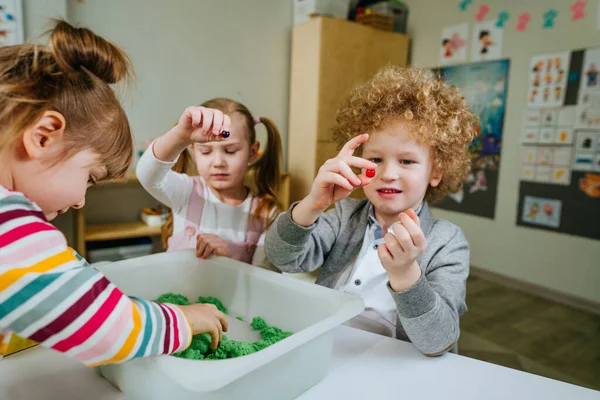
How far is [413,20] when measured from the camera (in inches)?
130

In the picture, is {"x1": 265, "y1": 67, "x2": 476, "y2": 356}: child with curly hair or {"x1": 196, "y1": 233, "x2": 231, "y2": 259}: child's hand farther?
{"x1": 196, "y1": 233, "x2": 231, "y2": 259}: child's hand

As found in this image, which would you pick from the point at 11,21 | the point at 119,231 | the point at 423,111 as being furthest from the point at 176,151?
the point at 11,21

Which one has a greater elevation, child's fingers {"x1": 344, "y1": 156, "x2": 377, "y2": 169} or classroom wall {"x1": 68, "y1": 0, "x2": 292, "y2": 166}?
classroom wall {"x1": 68, "y1": 0, "x2": 292, "y2": 166}

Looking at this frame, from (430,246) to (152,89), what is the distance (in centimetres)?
203

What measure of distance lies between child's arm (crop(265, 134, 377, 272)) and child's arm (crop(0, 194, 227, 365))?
360 millimetres

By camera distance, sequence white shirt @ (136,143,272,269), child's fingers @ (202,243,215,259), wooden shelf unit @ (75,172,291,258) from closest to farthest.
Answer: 1. child's fingers @ (202,243,215,259)
2. white shirt @ (136,143,272,269)
3. wooden shelf unit @ (75,172,291,258)

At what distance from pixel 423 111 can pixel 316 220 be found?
31 cm

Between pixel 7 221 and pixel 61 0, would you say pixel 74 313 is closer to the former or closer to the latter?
pixel 7 221

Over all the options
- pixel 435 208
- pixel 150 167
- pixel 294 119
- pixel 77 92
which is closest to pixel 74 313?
pixel 77 92

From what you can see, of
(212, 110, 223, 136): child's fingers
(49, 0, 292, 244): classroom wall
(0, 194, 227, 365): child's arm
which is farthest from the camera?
(49, 0, 292, 244): classroom wall

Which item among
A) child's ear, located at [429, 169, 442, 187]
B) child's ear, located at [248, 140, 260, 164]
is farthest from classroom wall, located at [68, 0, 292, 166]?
child's ear, located at [429, 169, 442, 187]

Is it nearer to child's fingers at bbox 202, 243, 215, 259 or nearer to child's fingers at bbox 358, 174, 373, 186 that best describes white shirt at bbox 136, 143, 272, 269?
child's fingers at bbox 202, 243, 215, 259

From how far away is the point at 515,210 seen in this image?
2740 millimetres

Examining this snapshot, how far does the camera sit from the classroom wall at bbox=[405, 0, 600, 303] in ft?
7.98
